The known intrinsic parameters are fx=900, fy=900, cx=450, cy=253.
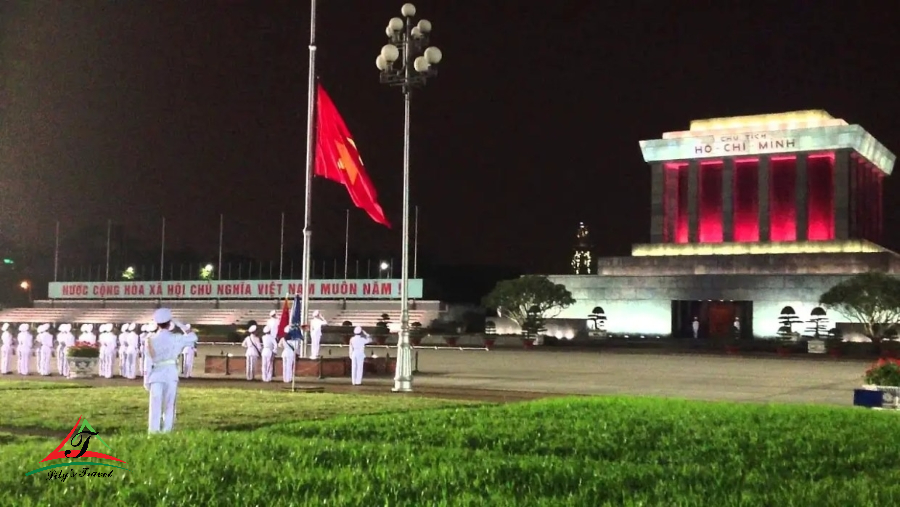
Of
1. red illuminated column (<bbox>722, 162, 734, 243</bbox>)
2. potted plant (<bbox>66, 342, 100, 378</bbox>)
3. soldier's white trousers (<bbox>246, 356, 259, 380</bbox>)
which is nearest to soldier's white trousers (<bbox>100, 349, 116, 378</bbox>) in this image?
potted plant (<bbox>66, 342, 100, 378</bbox>)

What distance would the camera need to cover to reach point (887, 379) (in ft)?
52.7

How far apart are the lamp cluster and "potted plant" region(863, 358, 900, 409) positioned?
10.4 m

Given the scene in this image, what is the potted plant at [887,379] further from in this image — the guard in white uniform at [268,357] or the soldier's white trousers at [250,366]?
the soldier's white trousers at [250,366]

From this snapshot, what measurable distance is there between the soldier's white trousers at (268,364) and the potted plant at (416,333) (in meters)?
22.7

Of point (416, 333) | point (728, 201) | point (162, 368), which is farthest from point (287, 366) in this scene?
point (728, 201)

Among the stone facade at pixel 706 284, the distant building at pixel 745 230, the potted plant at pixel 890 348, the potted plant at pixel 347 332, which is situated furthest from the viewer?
the potted plant at pixel 347 332

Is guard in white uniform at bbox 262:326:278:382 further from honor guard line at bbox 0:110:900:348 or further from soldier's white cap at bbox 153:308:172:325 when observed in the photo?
honor guard line at bbox 0:110:900:348

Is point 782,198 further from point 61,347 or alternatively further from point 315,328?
point 61,347

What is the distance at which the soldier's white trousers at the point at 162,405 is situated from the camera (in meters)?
10.2

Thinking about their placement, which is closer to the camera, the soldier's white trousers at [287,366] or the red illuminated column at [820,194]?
the soldier's white trousers at [287,366]

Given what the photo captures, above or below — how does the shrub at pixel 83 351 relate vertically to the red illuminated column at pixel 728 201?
below

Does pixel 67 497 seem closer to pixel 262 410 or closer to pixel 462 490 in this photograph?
pixel 462 490

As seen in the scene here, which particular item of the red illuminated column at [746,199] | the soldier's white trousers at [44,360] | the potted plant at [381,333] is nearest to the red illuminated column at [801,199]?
the red illuminated column at [746,199]

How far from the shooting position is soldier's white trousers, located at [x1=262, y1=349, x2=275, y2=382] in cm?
2197
